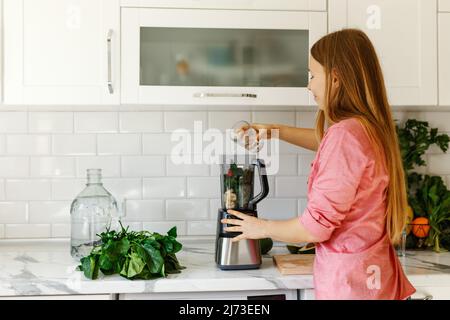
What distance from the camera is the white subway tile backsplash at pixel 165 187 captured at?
2.13 meters

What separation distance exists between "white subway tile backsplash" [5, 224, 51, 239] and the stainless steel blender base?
2.88 feet

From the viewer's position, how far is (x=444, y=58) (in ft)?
6.11

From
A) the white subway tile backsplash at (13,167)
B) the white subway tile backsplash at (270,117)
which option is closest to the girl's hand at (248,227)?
the white subway tile backsplash at (270,117)

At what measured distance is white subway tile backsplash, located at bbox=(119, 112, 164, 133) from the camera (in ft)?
6.95

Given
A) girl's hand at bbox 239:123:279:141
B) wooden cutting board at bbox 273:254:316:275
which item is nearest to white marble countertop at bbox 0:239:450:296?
wooden cutting board at bbox 273:254:316:275

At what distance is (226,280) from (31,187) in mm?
1031

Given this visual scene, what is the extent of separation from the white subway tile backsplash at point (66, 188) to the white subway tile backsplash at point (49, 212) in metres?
0.03

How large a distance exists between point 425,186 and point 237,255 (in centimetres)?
96

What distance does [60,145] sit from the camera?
2104 millimetres

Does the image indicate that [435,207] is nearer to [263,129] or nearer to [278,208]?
[278,208]

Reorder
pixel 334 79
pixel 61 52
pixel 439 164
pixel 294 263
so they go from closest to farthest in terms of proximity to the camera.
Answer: pixel 334 79 < pixel 294 263 < pixel 61 52 < pixel 439 164

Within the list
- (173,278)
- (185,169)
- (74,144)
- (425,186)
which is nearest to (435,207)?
(425,186)
